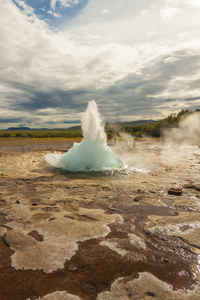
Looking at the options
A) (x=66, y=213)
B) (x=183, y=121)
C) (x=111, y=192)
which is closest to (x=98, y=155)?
(x=111, y=192)

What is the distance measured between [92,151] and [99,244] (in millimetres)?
6708

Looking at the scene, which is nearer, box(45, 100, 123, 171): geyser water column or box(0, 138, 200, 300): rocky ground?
box(0, 138, 200, 300): rocky ground

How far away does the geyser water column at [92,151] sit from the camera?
9.71m

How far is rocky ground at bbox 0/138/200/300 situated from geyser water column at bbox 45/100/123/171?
3.28m

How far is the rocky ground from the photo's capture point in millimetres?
2381

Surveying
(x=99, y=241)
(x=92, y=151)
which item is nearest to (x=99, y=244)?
(x=99, y=241)

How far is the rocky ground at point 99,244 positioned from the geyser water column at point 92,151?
10.8ft

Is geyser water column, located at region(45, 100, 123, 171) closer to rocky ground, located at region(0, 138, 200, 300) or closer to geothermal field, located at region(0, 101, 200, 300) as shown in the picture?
geothermal field, located at region(0, 101, 200, 300)

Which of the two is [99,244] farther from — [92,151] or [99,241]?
[92,151]

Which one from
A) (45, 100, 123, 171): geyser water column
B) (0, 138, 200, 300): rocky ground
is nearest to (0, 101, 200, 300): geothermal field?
(0, 138, 200, 300): rocky ground

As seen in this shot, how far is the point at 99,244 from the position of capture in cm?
332

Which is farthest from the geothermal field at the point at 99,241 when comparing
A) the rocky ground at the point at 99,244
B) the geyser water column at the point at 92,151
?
the geyser water column at the point at 92,151

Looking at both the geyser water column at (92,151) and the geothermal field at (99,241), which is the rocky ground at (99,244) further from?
the geyser water column at (92,151)

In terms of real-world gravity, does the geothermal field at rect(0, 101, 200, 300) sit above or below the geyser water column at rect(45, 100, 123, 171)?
below
